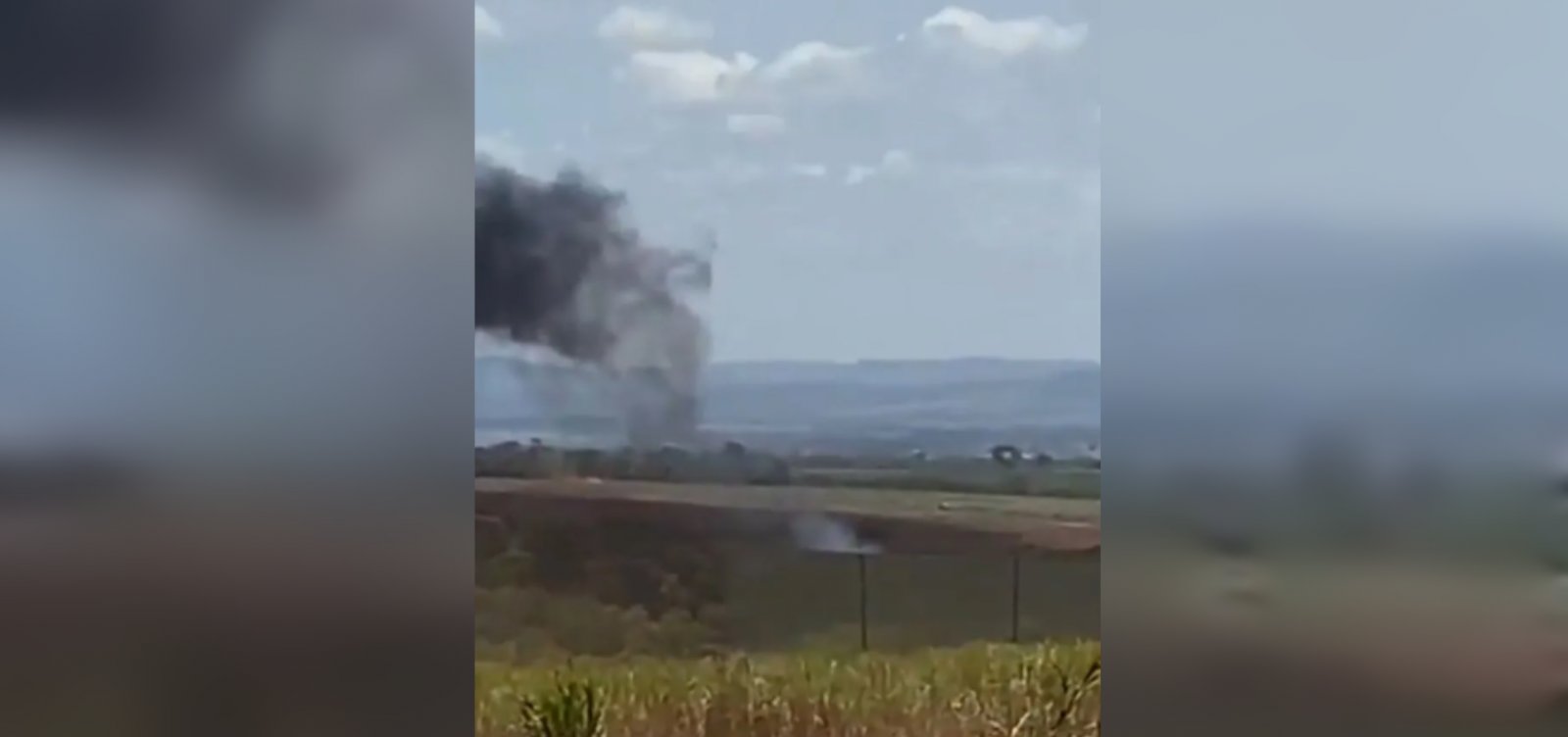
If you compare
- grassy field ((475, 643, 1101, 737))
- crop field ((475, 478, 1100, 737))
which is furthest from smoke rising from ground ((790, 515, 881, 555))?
grassy field ((475, 643, 1101, 737))

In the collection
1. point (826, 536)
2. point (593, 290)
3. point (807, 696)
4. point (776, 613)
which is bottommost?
point (807, 696)

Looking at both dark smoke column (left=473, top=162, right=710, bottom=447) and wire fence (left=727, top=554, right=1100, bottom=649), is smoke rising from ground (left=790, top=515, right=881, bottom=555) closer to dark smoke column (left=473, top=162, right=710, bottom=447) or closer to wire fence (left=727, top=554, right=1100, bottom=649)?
wire fence (left=727, top=554, right=1100, bottom=649)

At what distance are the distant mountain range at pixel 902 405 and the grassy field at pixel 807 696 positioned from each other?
293 millimetres

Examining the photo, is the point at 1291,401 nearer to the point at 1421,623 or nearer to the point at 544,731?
the point at 1421,623

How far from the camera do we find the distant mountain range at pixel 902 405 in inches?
75.8

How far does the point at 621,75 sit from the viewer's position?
6.61 feet

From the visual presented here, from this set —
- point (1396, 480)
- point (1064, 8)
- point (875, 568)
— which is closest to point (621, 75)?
point (1064, 8)

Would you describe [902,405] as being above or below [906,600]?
above

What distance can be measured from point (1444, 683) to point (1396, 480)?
0.92 feet

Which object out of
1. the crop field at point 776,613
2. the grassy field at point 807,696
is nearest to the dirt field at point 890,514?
the crop field at point 776,613

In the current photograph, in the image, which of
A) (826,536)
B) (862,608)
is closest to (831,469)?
(826,536)

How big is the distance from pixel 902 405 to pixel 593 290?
451 mm

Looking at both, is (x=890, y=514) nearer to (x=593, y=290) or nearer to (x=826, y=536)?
(x=826, y=536)

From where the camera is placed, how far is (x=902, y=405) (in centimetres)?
195
